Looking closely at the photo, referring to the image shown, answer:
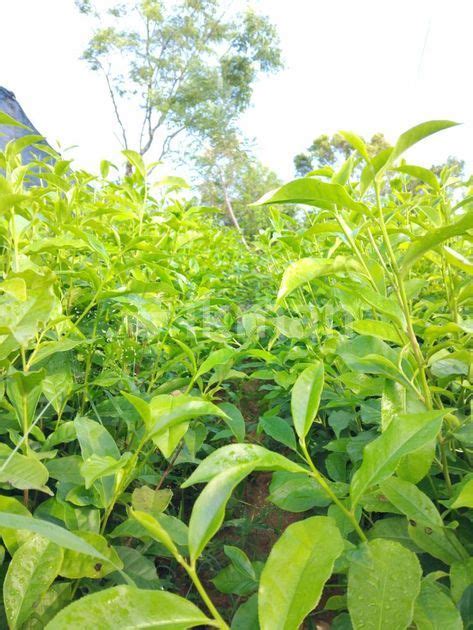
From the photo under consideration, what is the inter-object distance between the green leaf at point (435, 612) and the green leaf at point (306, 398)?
212mm

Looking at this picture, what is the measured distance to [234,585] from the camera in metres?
0.72

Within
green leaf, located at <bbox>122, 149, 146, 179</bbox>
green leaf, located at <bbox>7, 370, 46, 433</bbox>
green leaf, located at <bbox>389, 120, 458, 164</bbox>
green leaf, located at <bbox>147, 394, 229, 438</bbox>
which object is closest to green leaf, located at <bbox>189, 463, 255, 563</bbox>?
green leaf, located at <bbox>147, 394, 229, 438</bbox>

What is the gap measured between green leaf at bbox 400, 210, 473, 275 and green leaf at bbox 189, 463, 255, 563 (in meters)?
0.34

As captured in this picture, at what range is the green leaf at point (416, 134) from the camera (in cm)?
54

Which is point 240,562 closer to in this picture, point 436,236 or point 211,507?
point 211,507

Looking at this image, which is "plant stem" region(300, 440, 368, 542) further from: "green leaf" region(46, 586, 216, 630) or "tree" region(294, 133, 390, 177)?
"tree" region(294, 133, 390, 177)

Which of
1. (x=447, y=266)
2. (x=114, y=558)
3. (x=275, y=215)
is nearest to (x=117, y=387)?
(x=114, y=558)

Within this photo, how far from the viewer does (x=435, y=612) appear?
0.50 metres

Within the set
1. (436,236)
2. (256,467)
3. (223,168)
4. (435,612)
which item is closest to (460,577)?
(435,612)

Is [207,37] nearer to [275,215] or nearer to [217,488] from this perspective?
[275,215]

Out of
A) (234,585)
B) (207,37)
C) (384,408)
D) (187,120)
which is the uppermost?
(207,37)

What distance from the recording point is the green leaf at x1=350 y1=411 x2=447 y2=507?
1.71 ft

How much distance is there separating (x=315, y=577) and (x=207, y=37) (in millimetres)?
25602

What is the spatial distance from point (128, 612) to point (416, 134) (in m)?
0.58
